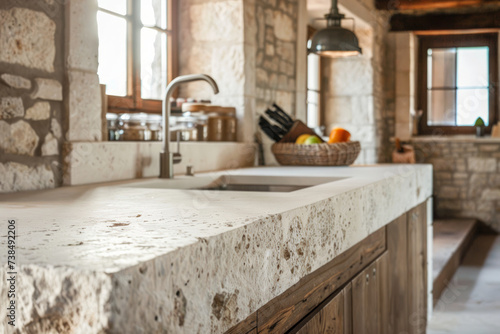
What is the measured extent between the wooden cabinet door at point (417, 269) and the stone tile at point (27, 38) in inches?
63.9

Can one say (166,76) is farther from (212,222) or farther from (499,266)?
(499,266)

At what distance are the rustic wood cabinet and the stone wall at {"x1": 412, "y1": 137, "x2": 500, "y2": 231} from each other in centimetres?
354

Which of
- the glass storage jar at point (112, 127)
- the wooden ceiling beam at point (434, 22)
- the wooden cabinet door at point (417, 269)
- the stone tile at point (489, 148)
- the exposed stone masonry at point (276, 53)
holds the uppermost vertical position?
the wooden ceiling beam at point (434, 22)

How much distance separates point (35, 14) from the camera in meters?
1.64

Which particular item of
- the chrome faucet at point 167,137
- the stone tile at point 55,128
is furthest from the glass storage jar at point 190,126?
the stone tile at point 55,128

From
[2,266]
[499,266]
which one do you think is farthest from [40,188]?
[499,266]

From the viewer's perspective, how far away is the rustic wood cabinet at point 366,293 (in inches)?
49.7

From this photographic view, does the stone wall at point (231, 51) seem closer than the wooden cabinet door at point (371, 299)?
No

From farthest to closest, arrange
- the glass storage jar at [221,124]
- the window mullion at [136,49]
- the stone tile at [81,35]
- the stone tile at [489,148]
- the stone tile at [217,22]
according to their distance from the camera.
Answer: the stone tile at [489,148]
the stone tile at [217,22]
the glass storage jar at [221,124]
the window mullion at [136,49]
the stone tile at [81,35]

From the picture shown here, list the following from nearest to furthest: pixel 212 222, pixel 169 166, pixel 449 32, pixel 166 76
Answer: pixel 212 222, pixel 169 166, pixel 166 76, pixel 449 32

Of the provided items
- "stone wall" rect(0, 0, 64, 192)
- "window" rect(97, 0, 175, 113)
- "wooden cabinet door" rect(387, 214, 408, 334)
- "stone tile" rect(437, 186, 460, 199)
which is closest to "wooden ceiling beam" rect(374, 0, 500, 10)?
"stone tile" rect(437, 186, 460, 199)

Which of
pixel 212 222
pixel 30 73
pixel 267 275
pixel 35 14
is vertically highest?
pixel 35 14

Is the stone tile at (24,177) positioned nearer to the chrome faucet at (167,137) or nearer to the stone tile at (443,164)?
the chrome faucet at (167,137)

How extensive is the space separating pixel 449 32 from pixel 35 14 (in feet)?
18.0
